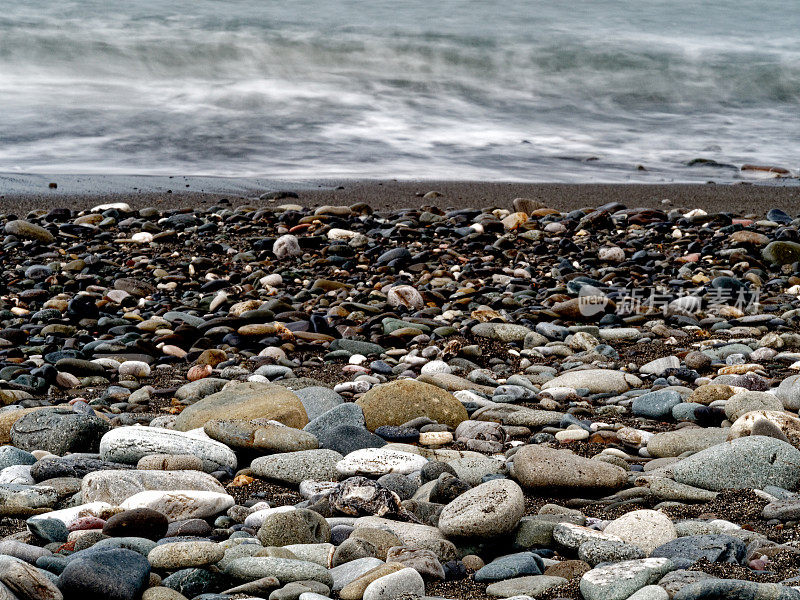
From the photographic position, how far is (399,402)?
13.7ft

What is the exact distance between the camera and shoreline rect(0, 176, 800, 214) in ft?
32.9

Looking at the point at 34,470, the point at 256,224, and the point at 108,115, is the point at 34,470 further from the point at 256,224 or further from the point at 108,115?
the point at 108,115

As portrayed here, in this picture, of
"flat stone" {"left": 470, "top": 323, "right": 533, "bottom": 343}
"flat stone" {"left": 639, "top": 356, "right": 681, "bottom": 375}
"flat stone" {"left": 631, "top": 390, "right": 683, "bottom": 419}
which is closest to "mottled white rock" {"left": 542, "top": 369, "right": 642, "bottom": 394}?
"flat stone" {"left": 639, "top": 356, "right": 681, "bottom": 375}

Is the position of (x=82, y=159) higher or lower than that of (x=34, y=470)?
higher

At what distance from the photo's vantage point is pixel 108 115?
56.3 ft

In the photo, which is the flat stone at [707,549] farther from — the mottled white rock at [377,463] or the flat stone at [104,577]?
the flat stone at [104,577]

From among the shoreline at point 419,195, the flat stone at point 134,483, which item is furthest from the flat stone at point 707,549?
the shoreline at point 419,195

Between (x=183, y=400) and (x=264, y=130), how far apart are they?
1249cm

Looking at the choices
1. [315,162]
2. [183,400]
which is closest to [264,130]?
[315,162]

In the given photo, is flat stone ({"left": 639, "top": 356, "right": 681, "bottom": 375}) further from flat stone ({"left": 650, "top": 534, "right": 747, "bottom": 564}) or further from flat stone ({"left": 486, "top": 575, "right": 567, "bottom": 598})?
flat stone ({"left": 486, "top": 575, "right": 567, "bottom": 598})

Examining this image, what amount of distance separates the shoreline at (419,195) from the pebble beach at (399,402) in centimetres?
65

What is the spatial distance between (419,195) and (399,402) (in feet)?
22.3

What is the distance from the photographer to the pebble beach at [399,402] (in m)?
2.51

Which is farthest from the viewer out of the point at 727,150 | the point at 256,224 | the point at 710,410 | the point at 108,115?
the point at 108,115
